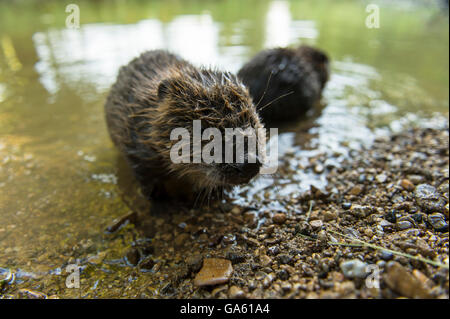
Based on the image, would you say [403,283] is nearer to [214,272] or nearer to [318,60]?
[214,272]

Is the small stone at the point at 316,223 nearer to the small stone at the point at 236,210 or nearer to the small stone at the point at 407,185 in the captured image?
the small stone at the point at 236,210

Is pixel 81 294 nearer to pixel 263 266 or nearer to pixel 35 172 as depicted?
pixel 263 266

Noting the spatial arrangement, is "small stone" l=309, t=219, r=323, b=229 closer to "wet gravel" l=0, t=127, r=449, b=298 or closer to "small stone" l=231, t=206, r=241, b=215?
"wet gravel" l=0, t=127, r=449, b=298

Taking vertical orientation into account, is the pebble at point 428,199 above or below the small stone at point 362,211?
above

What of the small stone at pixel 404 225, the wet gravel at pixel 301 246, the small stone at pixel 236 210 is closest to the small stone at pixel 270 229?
the wet gravel at pixel 301 246
